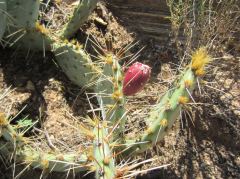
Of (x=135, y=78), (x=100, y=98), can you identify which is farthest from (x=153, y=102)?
(x=135, y=78)

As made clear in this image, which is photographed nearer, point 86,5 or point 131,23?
point 86,5

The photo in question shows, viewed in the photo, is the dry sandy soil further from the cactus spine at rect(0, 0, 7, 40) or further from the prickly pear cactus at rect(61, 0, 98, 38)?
the cactus spine at rect(0, 0, 7, 40)

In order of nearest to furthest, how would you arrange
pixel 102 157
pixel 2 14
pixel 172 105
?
pixel 102 157, pixel 172 105, pixel 2 14

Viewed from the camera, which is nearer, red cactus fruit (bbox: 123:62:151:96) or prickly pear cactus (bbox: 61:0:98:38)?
red cactus fruit (bbox: 123:62:151:96)

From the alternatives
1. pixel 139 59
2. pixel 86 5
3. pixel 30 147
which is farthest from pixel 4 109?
pixel 139 59

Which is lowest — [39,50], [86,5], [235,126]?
[235,126]

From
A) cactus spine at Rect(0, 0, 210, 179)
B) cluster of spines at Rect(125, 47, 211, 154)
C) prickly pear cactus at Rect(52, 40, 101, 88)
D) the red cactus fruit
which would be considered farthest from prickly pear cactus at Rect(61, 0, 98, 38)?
cluster of spines at Rect(125, 47, 211, 154)

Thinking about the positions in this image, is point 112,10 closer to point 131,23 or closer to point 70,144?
point 131,23

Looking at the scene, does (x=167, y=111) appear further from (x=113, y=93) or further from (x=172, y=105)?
(x=113, y=93)

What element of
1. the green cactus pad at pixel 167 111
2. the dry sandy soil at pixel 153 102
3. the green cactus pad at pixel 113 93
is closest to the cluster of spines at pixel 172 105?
the green cactus pad at pixel 167 111
